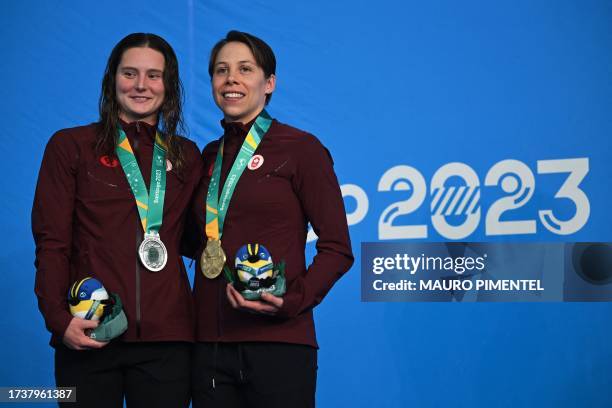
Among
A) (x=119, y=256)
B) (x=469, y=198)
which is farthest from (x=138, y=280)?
(x=469, y=198)

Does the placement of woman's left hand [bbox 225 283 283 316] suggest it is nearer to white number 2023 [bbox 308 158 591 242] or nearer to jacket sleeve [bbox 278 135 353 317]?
jacket sleeve [bbox 278 135 353 317]

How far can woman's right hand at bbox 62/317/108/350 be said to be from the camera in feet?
5.79

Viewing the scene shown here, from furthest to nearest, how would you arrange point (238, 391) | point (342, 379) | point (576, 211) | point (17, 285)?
1. point (17, 285)
2. point (342, 379)
3. point (576, 211)
4. point (238, 391)

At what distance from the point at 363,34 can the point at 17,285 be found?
183 cm

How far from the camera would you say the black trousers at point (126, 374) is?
186cm

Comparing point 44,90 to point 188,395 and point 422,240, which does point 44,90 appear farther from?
point 188,395

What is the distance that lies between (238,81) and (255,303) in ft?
1.89

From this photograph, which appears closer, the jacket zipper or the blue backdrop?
the jacket zipper

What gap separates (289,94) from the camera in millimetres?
3436

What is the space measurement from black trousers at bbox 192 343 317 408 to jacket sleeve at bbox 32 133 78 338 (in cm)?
34

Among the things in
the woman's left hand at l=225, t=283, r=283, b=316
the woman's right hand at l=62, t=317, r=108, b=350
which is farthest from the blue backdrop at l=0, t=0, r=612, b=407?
the woman's right hand at l=62, t=317, r=108, b=350

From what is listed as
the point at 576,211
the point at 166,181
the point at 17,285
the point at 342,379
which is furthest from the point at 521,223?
the point at 17,285

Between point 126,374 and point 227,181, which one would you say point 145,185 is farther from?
point 126,374

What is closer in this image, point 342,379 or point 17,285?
point 342,379
